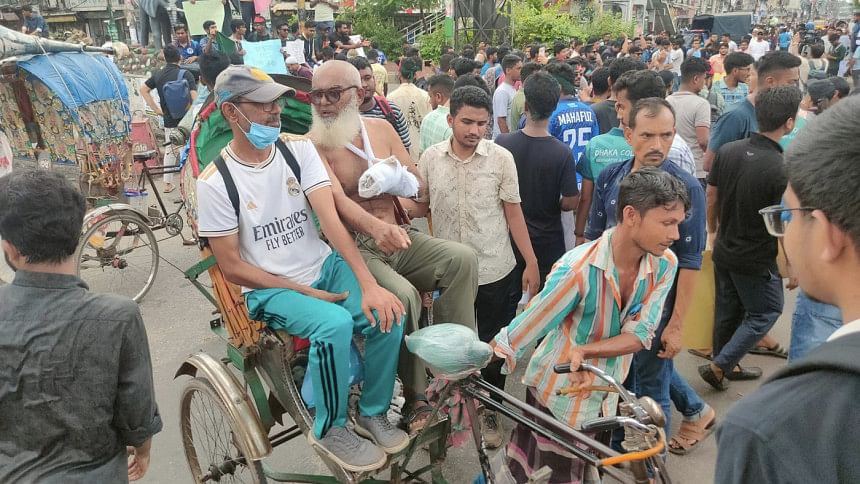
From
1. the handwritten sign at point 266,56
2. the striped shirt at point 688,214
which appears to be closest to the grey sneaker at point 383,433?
the striped shirt at point 688,214

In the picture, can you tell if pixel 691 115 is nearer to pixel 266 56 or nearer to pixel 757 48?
pixel 266 56

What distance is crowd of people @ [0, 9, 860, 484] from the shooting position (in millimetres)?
998

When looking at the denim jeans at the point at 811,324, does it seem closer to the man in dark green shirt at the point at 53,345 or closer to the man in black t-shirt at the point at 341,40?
the man in dark green shirt at the point at 53,345

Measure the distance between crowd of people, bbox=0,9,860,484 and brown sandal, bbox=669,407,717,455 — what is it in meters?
0.01

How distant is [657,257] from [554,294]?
1.51ft

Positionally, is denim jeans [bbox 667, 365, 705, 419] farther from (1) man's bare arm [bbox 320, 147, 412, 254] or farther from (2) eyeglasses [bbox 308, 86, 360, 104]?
(2) eyeglasses [bbox 308, 86, 360, 104]

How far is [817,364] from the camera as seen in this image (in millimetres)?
894

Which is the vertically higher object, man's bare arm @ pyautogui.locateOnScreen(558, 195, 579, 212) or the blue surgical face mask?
the blue surgical face mask

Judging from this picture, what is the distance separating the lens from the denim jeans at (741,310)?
12.1 feet

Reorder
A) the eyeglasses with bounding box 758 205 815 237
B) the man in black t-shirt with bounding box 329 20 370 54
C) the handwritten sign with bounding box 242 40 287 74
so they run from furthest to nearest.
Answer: the man in black t-shirt with bounding box 329 20 370 54, the handwritten sign with bounding box 242 40 287 74, the eyeglasses with bounding box 758 205 815 237

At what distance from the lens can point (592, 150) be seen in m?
3.94

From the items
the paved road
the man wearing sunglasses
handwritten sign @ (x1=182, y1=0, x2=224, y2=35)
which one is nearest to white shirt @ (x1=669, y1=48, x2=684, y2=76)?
handwritten sign @ (x1=182, y1=0, x2=224, y2=35)

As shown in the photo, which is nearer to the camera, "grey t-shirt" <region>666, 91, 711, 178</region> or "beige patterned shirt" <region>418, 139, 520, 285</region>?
"beige patterned shirt" <region>418, 139, 520, 285</region>

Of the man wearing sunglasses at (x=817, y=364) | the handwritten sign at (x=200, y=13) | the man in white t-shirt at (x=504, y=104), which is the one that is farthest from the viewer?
the handwritten sign at (x=200, y=13)
